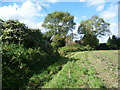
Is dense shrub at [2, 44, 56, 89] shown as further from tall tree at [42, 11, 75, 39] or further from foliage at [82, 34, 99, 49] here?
foliage at [82, 34, 99, 49]

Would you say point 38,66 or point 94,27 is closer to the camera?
point 38,66

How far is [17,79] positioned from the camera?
455 cm

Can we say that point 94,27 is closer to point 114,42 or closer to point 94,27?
point 94,27

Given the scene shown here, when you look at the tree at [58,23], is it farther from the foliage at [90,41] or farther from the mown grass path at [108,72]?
the mown grass path at [108,72]

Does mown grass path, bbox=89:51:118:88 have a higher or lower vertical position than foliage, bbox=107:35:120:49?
lower

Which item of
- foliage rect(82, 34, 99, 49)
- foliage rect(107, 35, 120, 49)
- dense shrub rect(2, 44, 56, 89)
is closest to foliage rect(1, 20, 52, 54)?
dense shrub rect(2, 44, 56, 89)

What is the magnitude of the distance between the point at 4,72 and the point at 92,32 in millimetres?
34941

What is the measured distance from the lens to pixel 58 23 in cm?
3388

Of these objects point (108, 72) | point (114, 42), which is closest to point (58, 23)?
point (114, 42)

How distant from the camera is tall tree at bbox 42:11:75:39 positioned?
33.2 m


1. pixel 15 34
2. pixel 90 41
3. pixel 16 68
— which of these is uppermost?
pixel 90 41

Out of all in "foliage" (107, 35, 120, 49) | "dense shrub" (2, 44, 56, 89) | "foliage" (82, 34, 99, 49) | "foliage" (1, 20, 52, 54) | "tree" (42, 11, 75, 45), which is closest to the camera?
"dense shrub" (2, 44, 56, 89)

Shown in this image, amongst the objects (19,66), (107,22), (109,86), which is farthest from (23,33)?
(107,22)

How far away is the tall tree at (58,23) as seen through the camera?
1305 inches
